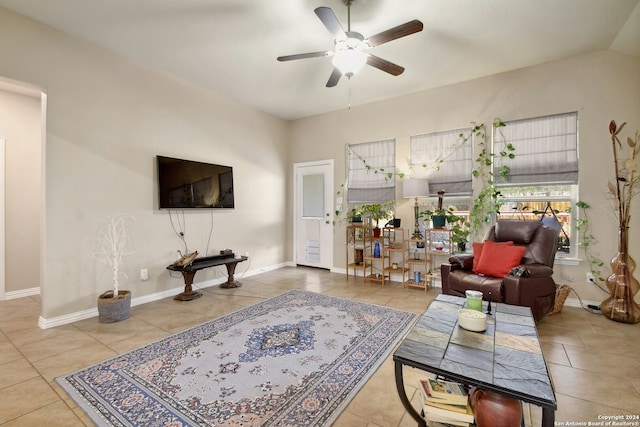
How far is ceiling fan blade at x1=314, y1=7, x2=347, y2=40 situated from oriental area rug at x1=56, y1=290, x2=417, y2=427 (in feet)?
8.21

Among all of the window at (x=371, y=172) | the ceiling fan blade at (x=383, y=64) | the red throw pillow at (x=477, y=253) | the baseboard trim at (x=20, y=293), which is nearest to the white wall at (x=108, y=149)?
the baseboard trim at (x=20, y=293)

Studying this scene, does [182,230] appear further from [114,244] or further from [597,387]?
[597,387]

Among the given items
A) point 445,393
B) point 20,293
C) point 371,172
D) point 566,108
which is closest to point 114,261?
point 20,293

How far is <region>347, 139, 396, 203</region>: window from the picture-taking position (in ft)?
15.5

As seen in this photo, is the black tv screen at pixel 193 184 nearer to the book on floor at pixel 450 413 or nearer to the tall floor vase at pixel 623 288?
the book on floor at pixel 450 413

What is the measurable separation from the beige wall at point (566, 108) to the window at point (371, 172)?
0.54 ft

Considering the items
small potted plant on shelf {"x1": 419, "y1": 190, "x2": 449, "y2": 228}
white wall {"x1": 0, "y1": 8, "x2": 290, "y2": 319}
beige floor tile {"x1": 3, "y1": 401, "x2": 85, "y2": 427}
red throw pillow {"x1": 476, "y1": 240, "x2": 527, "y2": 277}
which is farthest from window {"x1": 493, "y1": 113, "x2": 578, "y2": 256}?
beige floor tile {"x1": 3, "y1": 401, "x2": 85, "y2": 427}

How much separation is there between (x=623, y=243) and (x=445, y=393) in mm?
3037

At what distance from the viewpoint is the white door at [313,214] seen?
5383 mm

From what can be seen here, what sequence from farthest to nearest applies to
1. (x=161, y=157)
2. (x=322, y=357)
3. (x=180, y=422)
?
(x=161, y=157) < (x=322, y=357) < (x=180, y=422)

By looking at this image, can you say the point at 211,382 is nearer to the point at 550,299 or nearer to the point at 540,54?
the point at 550,299

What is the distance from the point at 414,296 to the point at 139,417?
10.5 ft

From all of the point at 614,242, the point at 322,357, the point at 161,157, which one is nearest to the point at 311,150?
the point at 161,157

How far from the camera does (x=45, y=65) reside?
9.28ft
